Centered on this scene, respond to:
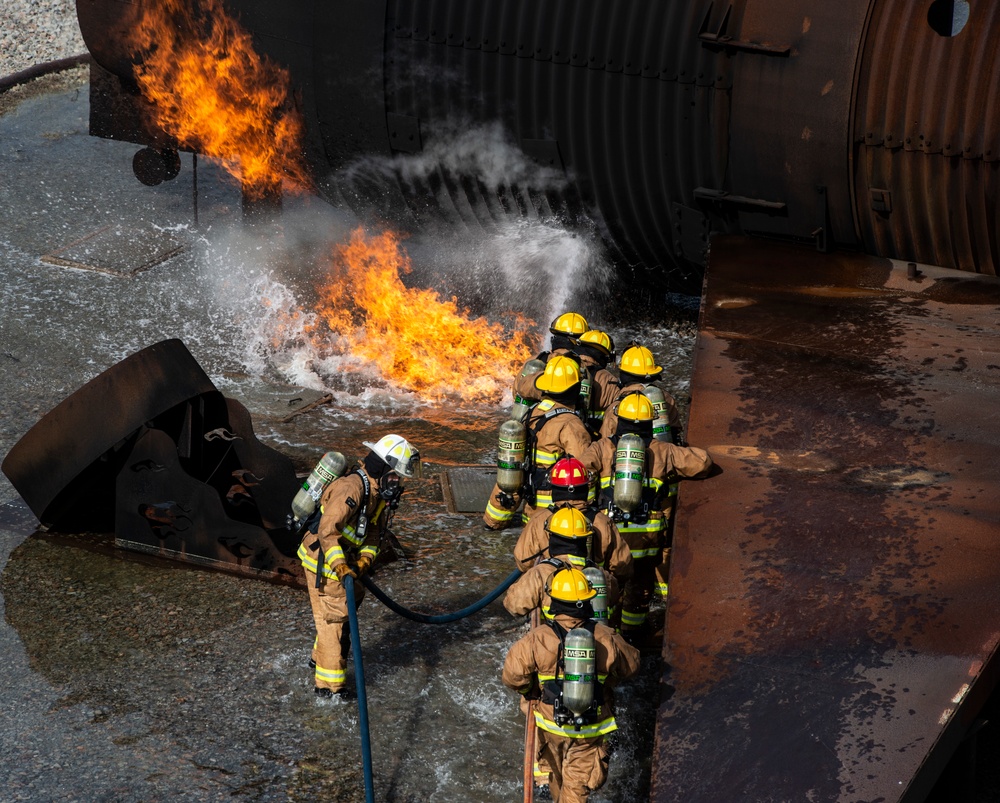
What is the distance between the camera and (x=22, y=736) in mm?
6133

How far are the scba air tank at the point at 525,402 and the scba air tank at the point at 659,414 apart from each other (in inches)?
35.3

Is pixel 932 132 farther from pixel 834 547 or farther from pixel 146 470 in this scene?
pixel 146 470

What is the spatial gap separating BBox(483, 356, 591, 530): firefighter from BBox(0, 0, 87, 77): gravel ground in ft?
42.9

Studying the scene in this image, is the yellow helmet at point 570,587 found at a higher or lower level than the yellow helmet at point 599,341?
lower

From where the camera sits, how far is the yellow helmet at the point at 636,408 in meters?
6.97

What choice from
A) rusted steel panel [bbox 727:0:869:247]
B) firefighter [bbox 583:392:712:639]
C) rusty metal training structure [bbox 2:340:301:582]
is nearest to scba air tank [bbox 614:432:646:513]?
firefighter [bbox 583:392:712:639]

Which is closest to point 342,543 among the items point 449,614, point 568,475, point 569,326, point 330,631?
point 330,631

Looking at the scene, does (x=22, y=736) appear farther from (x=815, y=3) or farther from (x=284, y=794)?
(x=815, y=3)

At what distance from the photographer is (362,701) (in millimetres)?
5895

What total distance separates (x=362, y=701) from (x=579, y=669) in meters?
1.23

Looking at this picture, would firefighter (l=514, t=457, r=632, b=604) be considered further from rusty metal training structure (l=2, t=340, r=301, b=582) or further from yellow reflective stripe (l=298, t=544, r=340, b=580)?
rusty metal training structure (l=2, t=340, r=301, b=582)

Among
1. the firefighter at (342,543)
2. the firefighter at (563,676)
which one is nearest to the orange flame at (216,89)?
the firefighter at (342,543)

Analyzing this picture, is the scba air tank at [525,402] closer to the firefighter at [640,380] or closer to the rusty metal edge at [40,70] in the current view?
the firefighter at [640,380]

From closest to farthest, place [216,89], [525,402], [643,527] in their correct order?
[643,527] → [525,402] → [216,89]
